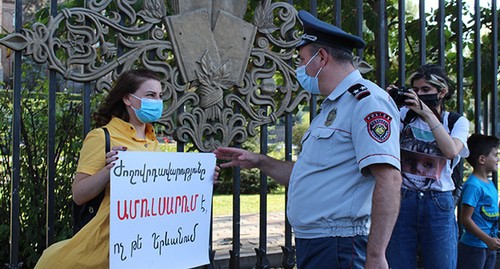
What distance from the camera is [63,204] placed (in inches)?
175

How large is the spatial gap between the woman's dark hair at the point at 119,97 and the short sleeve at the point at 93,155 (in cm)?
24

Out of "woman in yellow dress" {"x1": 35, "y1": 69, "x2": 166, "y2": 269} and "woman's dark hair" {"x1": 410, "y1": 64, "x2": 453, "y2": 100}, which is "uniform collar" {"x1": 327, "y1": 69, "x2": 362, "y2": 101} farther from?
"woman's dark hair" {"x1": 410, "y1": 64, "x2": 453, "y2": 100}

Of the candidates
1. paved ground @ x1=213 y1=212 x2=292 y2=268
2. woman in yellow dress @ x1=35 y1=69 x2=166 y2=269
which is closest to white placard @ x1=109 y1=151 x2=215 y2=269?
woman in yellow dress @ x1=35 y1=69 x2=166 y2=269

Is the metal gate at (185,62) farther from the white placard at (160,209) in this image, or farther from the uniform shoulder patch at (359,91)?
the uniform shoulder patch at (359,91)

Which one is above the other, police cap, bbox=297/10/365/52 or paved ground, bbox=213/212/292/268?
police cap, bbox=297/10/365/52

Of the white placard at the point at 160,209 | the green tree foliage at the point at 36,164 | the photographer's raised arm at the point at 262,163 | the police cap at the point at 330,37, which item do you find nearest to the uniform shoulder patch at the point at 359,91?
the police cap at the point at 330,37

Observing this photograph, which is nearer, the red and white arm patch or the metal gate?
the red and white arm patch

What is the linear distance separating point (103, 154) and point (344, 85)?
1130mm

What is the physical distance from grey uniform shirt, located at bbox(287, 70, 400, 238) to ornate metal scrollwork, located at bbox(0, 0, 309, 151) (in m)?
1.03

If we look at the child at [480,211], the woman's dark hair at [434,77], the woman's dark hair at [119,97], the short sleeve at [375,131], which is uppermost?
the woman's dark hair at [434,77]

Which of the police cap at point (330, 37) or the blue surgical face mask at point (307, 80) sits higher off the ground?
the police cap at point (330, 37)

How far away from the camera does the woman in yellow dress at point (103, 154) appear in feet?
8.71

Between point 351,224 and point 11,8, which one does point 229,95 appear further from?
point 11,8

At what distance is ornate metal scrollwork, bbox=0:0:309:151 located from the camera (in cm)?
315
